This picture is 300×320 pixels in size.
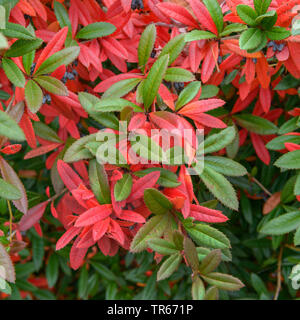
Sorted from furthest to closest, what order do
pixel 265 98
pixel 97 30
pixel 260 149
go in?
1. pixel 260 149
2. pixel 265 98
3. pixel 97 30

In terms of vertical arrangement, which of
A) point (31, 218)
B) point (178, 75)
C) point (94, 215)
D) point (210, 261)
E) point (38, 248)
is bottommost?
point (38, 248)

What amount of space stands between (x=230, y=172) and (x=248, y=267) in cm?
82

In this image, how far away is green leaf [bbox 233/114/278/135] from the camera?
131 cm

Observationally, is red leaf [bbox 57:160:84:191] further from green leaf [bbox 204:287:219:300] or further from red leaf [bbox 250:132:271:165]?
red leaf [bbox 250:132:271:165]

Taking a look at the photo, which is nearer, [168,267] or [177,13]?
[168,267]

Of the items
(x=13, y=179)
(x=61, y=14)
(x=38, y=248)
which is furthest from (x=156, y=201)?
(x=38, y=248)

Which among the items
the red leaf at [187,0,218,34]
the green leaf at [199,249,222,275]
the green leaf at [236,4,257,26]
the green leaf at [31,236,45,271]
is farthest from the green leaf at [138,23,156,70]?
the green leaf at [31,236,45,271]

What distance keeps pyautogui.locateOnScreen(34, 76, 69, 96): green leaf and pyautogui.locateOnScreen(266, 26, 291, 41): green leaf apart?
51 cm

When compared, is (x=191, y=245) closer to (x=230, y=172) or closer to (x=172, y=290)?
(x=230, y=172)

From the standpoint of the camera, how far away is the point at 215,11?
1.04 metres

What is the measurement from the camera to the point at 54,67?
1.01m

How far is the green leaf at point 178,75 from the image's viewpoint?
103 centimetres

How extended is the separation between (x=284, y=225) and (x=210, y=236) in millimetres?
241

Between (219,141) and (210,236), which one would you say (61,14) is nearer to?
(219,141)
